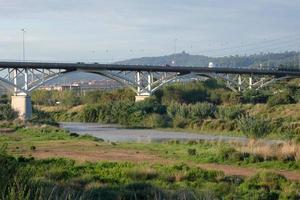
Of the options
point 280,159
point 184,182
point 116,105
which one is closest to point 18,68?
point 116,105

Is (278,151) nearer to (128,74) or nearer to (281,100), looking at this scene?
(281,100)

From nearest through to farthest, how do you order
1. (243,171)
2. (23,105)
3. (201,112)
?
(243,171)
(201,112)
(23,105)

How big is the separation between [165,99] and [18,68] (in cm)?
2161

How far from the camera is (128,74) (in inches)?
2982

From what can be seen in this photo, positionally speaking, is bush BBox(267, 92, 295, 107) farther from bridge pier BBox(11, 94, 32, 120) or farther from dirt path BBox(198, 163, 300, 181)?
dirt path BBox(198, 163, 300, 181)

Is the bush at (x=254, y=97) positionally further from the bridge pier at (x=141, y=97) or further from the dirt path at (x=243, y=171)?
the dirt path at (x=243, y=171)

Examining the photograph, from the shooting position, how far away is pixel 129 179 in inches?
610

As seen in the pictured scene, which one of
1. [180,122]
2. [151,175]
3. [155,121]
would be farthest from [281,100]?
[151,175]

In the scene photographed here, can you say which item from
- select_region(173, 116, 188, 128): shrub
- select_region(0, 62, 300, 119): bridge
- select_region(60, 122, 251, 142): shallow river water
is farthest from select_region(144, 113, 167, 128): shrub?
select_region(0, 62, 300, 119): bridge

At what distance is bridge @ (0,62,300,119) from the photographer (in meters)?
62.6

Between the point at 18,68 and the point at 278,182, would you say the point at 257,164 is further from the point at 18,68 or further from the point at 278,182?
the point at 18,68

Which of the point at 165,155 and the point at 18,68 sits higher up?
the point at 18,68

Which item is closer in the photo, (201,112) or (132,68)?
(201,112)

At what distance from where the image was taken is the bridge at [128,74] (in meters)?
62.6
